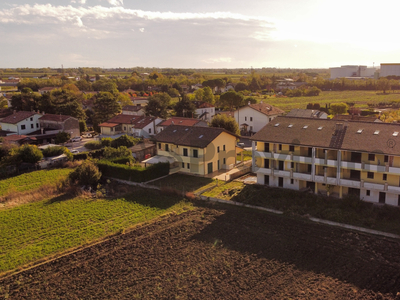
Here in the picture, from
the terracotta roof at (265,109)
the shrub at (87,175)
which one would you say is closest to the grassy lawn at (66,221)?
the shrub at (87,175)

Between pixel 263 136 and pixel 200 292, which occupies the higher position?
pixel 263 136

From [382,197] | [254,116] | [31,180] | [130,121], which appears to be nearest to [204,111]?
[254,116]

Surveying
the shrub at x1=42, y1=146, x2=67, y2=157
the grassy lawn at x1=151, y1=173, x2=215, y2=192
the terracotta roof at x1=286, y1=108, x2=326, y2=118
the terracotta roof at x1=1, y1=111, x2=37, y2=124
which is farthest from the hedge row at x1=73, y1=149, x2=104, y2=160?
the terracotta roof at x1=286, y1=108, x2=326, y2=118

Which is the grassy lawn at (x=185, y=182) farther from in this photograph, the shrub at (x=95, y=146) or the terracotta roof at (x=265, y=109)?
the terracotta roof at (x=265, y=109)

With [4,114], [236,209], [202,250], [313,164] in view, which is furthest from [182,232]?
[4,114]

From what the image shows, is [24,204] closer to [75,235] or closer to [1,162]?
[75,235]
